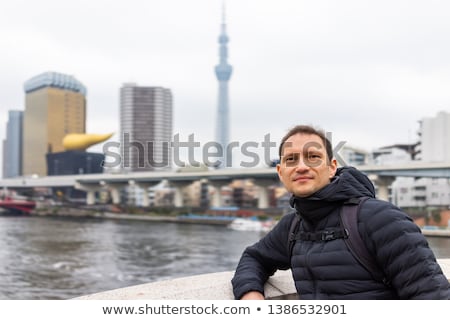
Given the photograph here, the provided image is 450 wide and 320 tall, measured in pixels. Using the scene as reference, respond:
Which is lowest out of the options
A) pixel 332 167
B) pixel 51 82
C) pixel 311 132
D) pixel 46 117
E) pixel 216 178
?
pixel 216 178

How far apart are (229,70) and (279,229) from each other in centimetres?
18761

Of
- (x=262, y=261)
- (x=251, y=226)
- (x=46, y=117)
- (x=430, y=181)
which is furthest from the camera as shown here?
(x=46, y=117)

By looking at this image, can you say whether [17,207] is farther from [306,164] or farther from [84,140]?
[306,164]

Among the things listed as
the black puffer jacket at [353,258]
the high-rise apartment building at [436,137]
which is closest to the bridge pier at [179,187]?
the high-rise apartment building at [436,137]

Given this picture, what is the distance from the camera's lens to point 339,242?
1.95m

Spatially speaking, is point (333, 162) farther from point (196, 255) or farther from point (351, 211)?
point (196, 255)

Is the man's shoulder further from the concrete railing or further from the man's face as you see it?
the concrete railing

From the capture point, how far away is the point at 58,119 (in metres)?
101

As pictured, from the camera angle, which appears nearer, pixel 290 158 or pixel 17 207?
pixel 290 158

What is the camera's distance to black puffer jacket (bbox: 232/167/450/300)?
68.2 inches

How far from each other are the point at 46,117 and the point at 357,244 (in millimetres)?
105990

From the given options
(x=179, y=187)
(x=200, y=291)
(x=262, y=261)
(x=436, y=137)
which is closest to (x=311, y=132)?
(x=262, y=261)

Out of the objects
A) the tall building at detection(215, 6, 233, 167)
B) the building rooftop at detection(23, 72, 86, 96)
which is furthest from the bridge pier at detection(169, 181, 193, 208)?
the tall building at detection(215, 6, 233, 167)

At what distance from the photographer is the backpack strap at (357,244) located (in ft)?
6.15
